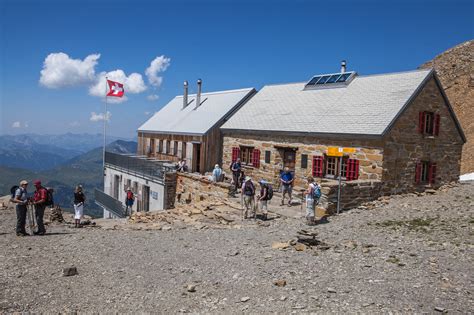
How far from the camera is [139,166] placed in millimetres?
28250

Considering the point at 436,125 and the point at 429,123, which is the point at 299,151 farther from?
the point at 436,125

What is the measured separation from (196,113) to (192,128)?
326 centimetres

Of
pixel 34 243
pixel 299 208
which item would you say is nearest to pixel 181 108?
pixel 299 208

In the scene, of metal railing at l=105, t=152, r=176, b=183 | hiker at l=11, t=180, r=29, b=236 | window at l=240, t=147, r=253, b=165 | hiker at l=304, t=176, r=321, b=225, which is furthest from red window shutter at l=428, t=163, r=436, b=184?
hiker at l=11, t=180, r=29, b=236

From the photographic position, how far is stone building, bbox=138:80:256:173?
88.4 feet

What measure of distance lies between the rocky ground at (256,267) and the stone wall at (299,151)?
293 centimetres

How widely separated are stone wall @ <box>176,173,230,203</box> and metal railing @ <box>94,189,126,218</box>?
19.2 ft

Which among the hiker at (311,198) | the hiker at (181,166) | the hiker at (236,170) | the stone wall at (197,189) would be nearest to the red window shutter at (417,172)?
the hiker at (311,198)

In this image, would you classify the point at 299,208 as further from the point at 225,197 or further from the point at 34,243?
the point at 34,243

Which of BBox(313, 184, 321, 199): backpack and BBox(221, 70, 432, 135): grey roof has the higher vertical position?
BBox(221, 70, 432, 135): grey roof

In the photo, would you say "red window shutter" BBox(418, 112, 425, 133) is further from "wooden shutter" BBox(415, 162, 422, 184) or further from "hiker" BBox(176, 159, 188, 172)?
"hiker" BBox(176, 159, 188, 172)

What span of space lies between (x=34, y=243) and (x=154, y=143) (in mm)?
21210

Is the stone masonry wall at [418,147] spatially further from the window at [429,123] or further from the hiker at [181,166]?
the hiker at [181,166]

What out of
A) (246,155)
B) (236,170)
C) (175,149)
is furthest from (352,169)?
(175,149)
